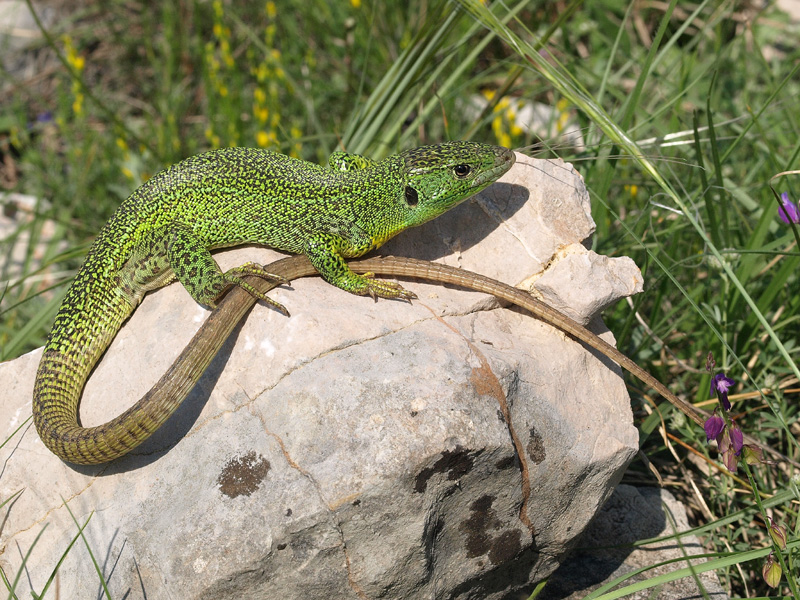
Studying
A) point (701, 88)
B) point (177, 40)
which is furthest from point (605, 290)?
point (177, 40)

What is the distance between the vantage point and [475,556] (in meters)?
3.46

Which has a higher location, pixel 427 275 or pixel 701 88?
pixel 701 88

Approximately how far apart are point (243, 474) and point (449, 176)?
1.94 meters

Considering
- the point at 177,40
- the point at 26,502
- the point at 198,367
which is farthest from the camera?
the point at 177,40

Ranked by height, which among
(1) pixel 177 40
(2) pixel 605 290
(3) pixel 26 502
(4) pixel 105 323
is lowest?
(2) pixel 605 290

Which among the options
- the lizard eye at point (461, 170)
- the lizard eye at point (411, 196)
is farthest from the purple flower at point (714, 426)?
the lizard eye at point (411, 196)

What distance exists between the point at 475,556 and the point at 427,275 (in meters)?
1.47

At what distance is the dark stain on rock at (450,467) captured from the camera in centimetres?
320

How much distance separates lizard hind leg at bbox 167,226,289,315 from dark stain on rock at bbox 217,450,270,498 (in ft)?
2.65

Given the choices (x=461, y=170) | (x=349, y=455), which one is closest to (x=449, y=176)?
(x=461, y=170)

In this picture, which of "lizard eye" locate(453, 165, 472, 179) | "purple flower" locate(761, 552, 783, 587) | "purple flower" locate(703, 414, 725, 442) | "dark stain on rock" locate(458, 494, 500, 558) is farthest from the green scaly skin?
"purple flower" locate(761, 552, 783, 587)

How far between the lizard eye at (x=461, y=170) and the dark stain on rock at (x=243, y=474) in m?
1.86

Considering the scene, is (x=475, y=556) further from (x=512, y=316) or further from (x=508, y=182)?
(x=508, y=182)

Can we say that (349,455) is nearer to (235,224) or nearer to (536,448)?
(536,448)
